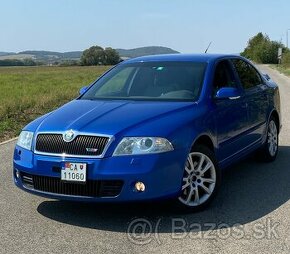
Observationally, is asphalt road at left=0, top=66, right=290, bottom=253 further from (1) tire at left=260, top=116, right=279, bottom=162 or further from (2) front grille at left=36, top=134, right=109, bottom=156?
(1) tire at left=260, top=116, right=279, bottom=162

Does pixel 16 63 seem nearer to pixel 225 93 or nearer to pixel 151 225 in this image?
pixel 225 93

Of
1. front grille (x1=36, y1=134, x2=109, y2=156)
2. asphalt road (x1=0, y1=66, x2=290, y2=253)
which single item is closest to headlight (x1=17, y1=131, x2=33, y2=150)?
front grille (x1=36, y1=134, x2=109, y2=156)

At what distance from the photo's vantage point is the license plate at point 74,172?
4.44 meters

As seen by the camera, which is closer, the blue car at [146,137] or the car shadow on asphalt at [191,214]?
the blue car at [146,137]

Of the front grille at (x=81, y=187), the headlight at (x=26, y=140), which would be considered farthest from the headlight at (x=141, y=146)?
the headlight at (x=26, y=140)

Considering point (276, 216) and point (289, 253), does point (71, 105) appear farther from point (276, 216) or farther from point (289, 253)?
point (289, 253)

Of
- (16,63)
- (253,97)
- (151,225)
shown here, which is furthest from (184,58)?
(16,63)

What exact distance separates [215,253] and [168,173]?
901 millimetres

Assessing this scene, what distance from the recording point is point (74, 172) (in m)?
4.47

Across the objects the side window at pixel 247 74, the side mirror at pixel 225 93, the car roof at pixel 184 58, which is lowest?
the side mirror at pixel 225 93

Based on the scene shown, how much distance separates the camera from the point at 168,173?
4.54 m

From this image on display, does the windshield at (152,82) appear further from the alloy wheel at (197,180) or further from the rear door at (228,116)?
the alloy wheel at (197,180)

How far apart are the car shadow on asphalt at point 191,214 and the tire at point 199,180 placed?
11cm

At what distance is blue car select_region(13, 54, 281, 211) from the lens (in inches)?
175
